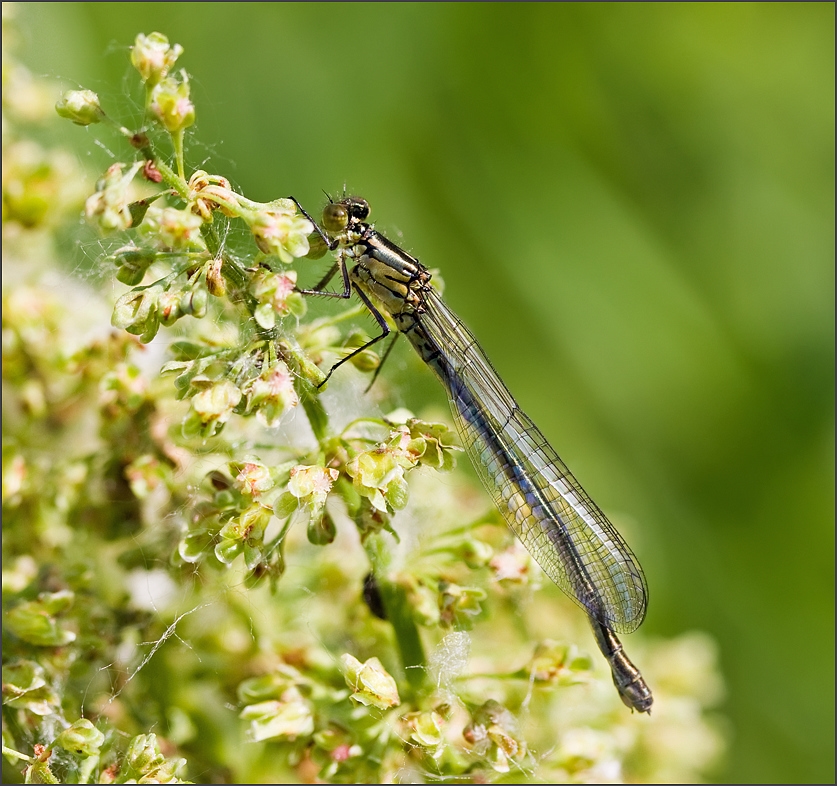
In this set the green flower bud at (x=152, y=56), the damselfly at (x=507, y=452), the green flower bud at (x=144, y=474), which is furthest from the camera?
the damselfly at (x=507, y=452)

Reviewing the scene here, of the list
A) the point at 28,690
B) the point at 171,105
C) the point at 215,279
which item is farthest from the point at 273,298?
the point at 28,690

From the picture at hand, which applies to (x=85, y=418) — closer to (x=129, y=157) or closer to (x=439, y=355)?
(x=129, y=157)

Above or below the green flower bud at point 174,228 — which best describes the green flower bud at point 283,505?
below

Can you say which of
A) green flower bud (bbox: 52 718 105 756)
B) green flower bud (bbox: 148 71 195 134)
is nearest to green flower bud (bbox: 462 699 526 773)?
green flower bud (bbox: 52 718 105 756)

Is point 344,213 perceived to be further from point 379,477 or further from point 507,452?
point 379,477

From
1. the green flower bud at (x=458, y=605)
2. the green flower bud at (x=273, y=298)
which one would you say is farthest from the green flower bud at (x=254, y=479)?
the green flower bud at (x=458, y=605)

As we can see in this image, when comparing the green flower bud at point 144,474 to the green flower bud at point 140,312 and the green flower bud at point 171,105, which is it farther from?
the green flower bud at point 171,105
